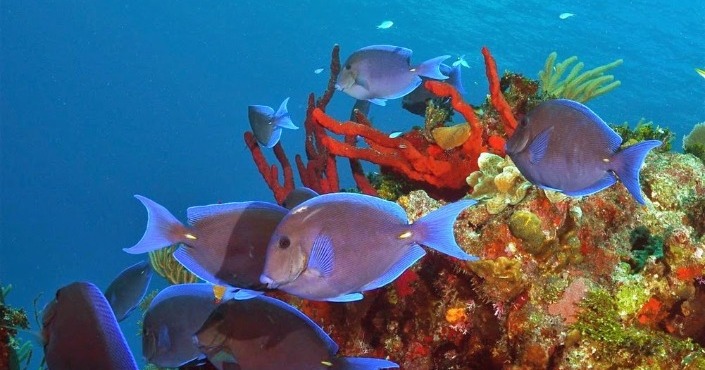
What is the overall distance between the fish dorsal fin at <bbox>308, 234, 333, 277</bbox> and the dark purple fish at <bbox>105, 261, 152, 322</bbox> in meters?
2.86

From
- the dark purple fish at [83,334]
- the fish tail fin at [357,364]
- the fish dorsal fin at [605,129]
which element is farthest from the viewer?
the fish dorsal fin at [605,129]

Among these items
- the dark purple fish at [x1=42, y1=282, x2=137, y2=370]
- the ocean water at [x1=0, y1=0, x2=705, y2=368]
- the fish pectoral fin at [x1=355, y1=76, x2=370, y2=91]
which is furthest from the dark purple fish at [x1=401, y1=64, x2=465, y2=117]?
the ocean water at [x1=0, y1=0, x2=705, y2=368]

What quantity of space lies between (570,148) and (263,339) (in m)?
1.69

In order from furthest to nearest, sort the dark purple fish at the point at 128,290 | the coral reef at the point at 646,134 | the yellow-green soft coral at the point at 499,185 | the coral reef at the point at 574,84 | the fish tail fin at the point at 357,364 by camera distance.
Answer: the coral reef at the point at 574,84
the coral reef at the point at 646,134
the dark purple fish at the point at 128,290
the yellow-green soft coral at the point at 499,185
the fish tail fin at the point at 357,364

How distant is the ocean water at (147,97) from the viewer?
64938mm

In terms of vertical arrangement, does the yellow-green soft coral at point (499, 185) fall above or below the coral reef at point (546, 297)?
above

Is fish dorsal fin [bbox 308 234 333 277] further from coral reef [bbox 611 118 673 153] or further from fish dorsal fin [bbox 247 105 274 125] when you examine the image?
coral reef [bbox 611 118 673 153]

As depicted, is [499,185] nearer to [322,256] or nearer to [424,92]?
[322,256]

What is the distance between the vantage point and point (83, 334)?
1.42 m

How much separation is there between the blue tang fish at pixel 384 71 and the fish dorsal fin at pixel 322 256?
2.95 meters

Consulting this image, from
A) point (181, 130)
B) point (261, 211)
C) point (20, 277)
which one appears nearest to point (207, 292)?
point (261, 211)

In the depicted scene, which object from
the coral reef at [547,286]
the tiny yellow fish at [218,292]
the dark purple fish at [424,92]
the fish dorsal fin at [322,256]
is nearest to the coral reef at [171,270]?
the coral reef at [547,286]

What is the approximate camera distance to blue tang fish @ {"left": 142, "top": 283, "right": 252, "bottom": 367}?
239cm

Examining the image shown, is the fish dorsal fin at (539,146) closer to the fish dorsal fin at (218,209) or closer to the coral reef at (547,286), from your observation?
the coral reef at (547,286)
